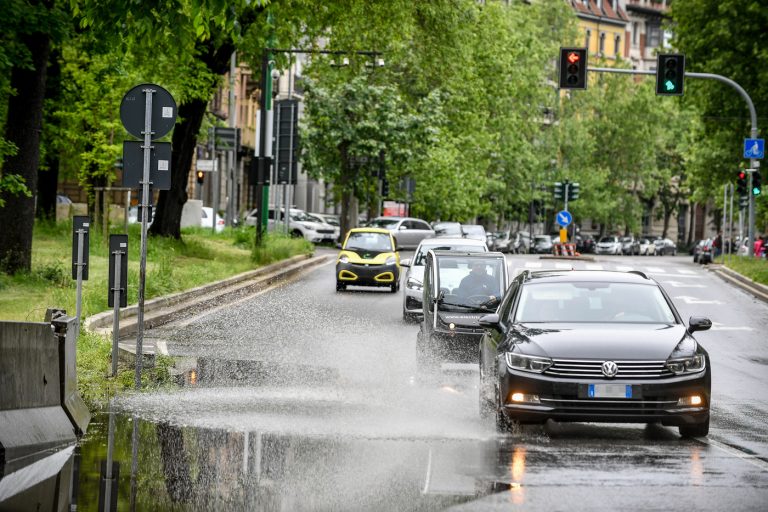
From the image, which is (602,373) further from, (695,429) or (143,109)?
(143,109)

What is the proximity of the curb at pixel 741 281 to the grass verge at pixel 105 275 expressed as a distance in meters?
12.3

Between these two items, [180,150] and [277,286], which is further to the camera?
[180,150]

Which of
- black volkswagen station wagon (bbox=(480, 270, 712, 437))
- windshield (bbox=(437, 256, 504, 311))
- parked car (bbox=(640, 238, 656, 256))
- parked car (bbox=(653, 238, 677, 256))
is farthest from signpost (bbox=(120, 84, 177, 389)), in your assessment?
parked car (bbox=(653, 238, 677, 256))

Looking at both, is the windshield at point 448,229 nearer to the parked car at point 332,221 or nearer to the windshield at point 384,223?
the windshield at point 384,223

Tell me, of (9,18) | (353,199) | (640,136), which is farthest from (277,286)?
(640,136)

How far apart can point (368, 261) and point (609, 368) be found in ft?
76.1

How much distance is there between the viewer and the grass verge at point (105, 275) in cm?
1570

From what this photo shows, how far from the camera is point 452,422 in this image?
13.0m

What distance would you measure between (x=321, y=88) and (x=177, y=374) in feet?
157

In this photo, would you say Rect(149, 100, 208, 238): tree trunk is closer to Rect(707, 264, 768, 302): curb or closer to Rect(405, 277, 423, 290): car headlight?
Rect(405, 277, 423, 290): car headlight

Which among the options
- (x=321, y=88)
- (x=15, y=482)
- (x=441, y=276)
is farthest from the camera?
(x=321, y=88)

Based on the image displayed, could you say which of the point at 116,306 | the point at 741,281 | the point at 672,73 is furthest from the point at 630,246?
the point at 116,306

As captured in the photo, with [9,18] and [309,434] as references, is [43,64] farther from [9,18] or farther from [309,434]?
[309,434]

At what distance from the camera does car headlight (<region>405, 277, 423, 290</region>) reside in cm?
2619
